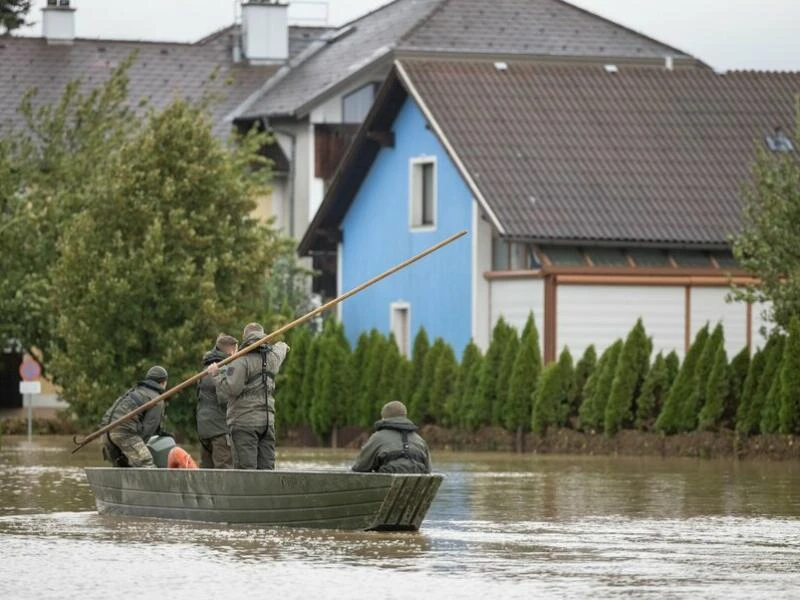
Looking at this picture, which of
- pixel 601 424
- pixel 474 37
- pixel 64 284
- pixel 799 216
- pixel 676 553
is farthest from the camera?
pixel 474 37

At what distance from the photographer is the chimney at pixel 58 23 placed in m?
76.8

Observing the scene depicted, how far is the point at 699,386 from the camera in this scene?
4231 cm

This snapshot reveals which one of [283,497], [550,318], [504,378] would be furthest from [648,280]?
[283,497]

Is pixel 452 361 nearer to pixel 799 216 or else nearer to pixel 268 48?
pixel 799 216

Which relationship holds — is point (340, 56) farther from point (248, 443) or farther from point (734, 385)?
point (248, 443)

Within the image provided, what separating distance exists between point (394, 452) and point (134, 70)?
54.2m

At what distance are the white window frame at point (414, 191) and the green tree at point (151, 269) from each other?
6663mm

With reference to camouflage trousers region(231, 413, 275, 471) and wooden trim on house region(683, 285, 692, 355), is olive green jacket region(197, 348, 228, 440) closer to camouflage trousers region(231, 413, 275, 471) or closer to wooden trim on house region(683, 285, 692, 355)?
camouflage trousers region(231, 413, 275, 471)

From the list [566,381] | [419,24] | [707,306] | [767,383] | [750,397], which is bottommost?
[750,397]

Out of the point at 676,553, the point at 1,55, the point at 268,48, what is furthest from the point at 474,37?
→ the point at 676,553

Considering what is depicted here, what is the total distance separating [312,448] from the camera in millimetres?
50438

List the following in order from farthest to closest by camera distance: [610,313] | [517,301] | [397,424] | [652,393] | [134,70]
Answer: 1. [134,70]
2. [517,301]
3. [610,313]
4. [652,393]
5. [397,424]

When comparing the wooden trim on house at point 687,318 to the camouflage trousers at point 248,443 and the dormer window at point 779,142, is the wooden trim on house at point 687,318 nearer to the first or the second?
the dormer window at point 779,142

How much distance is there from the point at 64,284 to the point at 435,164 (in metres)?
10.0
